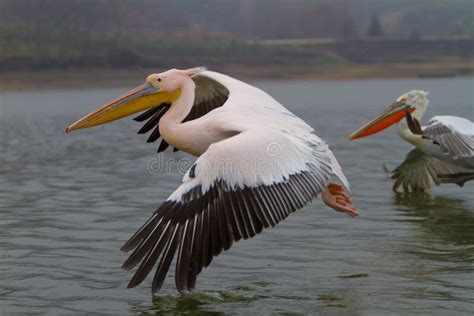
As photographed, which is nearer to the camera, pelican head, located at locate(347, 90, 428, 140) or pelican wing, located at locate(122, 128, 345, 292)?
pelican wing, located at locate(122, 128, 345, 292)

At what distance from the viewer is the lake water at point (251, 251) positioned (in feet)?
16.2

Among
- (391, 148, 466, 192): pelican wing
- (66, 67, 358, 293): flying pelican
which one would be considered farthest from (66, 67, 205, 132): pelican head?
(391, 148, 466, 192): pelican wing

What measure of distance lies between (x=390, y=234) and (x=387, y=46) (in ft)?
169

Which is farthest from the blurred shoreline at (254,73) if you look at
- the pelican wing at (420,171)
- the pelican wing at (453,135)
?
the pelican wing at (453,135)

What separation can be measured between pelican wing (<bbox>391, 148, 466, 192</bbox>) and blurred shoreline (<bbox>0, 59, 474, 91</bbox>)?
29.0 meters

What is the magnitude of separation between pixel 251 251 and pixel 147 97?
1235mm

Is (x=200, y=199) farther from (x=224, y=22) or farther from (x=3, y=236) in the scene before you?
(x=224, y=22)

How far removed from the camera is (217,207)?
15.8 feet

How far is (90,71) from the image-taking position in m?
39.0

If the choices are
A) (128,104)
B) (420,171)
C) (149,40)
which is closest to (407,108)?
(420,171)

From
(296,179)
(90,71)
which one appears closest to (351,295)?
→ (296,179)

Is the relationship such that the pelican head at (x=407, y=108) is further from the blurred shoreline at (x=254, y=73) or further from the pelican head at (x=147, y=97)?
the blurred shoreline at (x=254, y=73)

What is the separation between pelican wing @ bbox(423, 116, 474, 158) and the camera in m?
7.86

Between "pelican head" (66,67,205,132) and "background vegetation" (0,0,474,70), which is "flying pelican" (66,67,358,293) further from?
"background vegetation" (0,0,474,70)
